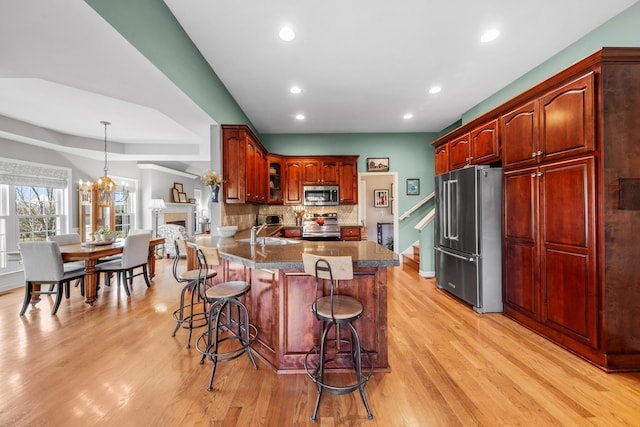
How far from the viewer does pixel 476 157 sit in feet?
10.9

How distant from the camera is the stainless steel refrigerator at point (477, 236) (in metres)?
3.01

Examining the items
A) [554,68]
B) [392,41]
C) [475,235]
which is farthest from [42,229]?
[554,68]

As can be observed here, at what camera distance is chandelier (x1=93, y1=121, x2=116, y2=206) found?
14.6 feet

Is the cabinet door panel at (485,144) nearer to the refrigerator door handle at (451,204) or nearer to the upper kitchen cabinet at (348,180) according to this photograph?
the refrigerator door handle at (451,204)

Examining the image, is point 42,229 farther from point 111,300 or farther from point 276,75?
point 276,75

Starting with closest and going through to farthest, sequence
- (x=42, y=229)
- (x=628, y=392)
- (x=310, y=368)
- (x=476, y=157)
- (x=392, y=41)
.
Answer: (x=628, y=392)
(x=310, y=368)
(x=392, y=41)
(x=476, y=157)
(x=42, y=229)

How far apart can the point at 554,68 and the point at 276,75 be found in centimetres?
326

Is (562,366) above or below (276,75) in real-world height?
below

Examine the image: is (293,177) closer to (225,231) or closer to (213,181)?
(213,181)

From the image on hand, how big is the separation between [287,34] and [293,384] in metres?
3.00

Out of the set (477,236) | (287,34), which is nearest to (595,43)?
(477,236)

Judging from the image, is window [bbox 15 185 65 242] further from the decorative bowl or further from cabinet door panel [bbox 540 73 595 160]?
cabinet door panel [bbox 540 73 595 160]

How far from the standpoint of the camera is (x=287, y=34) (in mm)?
2387

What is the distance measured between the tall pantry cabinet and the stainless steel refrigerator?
468mm
